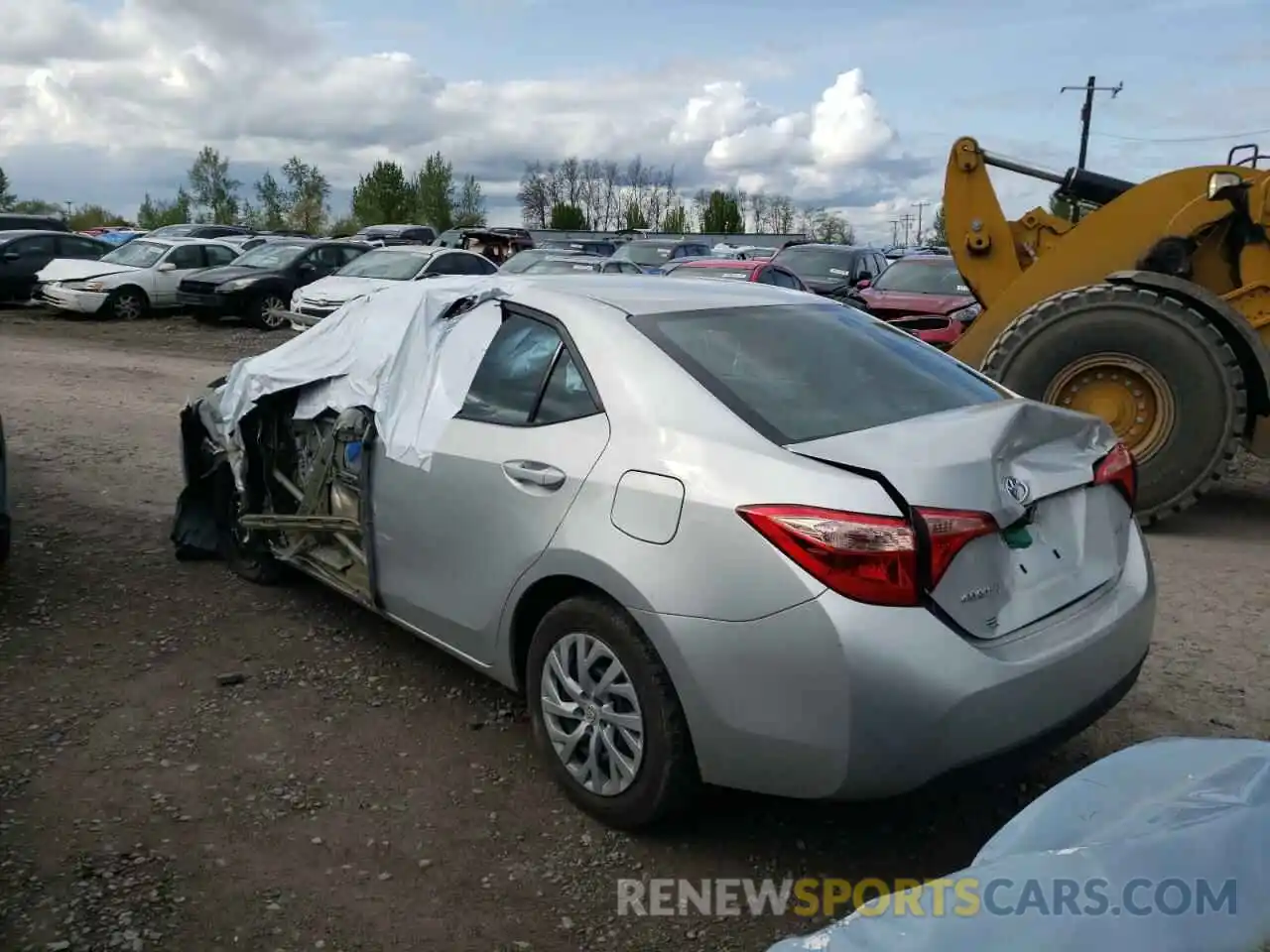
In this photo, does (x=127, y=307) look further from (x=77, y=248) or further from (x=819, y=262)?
(x=819, y=262)

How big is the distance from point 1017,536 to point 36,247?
74.0 ft

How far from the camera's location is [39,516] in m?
6.54

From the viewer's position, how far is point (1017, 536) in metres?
2.88

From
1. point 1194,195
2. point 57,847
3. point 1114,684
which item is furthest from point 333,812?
point 1194,195

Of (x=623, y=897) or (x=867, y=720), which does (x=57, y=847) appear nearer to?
(x=623, y=897)

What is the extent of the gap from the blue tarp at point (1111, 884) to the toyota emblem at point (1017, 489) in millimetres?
1045

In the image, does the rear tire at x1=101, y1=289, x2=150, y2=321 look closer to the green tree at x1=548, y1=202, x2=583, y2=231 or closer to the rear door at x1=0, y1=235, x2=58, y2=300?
the rear door at x1=0, y1=235, x2=58, y2=300

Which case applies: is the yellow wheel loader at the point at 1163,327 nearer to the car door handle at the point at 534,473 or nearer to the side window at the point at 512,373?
the side window at the point at 512,373

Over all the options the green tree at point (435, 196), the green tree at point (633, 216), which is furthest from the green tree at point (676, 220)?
the green tree at point (435, 196)

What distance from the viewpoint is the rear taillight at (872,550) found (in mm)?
2615

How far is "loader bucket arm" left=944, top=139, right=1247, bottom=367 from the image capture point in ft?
23.7

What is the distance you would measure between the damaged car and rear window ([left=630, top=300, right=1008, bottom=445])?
1 cm

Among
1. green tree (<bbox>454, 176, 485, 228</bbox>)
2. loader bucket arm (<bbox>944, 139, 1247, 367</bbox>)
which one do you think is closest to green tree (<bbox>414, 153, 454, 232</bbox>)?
green tree (<bbox>454, 176, 485, 228</bbox>)

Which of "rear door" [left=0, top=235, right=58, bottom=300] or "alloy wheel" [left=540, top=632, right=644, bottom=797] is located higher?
"rear door" [left=0, top=235, right=58, bottom=300]
